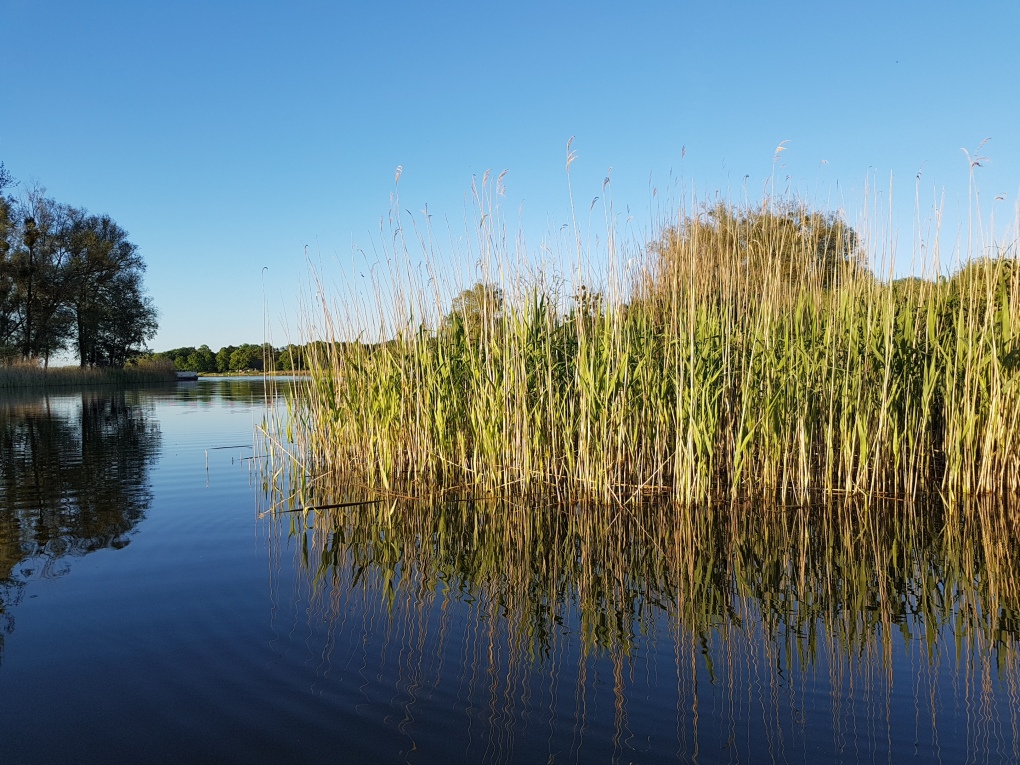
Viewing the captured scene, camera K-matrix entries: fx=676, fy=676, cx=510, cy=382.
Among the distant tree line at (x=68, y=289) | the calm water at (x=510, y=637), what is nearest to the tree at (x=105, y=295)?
the distant tree line at (x=68, y=289)

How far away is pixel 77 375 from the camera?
29672mm

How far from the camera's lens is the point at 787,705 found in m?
2.11

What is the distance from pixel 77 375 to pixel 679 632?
33.4 meters

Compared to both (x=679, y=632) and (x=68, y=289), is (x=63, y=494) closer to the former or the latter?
(x=679, y=632)

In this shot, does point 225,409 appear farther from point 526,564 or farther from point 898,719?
point 898,719

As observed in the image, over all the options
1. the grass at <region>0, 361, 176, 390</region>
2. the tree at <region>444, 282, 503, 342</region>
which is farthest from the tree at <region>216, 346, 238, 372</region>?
the tree at <region>444, 282, 503, 342</region>

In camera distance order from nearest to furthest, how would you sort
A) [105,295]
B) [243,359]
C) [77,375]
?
[77,375]
[105,295]
[243,359]

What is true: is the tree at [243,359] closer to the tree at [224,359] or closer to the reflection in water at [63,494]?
the tree at [224,359]

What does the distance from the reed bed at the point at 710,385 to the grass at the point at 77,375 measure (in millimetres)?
26354

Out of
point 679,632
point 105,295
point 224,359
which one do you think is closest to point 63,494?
point 679,632

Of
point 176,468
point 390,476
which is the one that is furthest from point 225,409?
point 390,476

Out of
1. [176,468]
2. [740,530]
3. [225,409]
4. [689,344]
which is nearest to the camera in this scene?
[740,530]

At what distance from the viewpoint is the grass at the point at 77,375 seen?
2571 centimetres

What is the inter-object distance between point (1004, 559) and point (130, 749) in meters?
4.02
